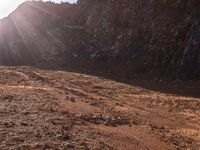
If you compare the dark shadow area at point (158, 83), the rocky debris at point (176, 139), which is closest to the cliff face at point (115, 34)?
the dark shadow area at point (158, 83)

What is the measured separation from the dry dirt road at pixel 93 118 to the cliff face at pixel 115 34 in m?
5.14

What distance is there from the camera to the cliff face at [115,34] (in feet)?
76.9

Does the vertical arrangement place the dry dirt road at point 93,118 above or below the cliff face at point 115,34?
below

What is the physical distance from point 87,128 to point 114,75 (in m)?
14.2

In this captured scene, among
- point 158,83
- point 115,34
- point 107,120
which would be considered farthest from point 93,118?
point 115,34

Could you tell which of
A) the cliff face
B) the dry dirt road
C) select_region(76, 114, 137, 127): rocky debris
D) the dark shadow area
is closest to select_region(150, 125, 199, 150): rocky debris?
the dry dirt road

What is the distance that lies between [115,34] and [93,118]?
59.0ft

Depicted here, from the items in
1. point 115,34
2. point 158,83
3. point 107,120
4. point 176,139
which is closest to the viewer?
point 176,139

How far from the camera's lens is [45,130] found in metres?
9.37

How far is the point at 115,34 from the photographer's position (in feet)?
95.0

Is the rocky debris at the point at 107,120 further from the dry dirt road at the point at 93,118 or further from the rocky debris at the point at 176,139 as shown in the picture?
the rocky debris at the point at 176,139

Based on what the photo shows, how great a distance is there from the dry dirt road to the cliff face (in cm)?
514

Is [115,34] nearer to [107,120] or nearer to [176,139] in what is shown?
[107,120]

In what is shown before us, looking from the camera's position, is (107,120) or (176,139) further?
(107,120)
